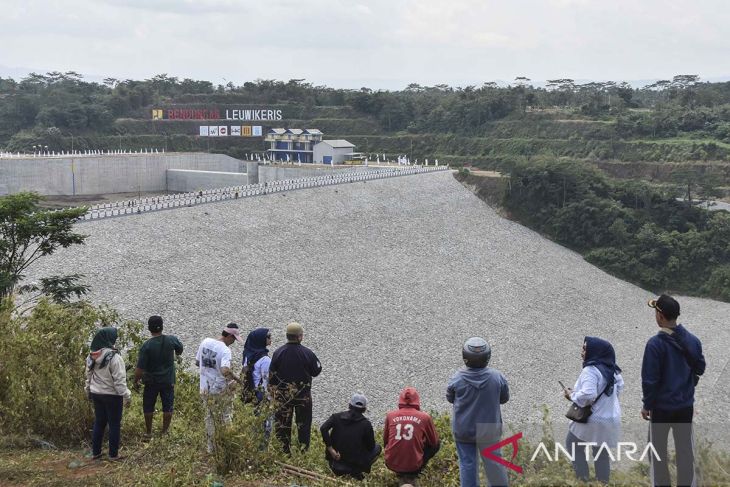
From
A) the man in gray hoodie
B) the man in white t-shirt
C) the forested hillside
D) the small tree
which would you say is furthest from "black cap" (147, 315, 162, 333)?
the forested hillside

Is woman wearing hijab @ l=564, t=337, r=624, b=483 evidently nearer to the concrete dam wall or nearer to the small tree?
the small tree

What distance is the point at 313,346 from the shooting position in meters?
24.6

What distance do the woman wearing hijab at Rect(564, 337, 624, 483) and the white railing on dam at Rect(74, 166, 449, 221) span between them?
2139 centimetres

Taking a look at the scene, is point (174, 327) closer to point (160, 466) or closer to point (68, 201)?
point (160, 466)

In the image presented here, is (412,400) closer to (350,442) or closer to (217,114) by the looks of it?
(350,442)

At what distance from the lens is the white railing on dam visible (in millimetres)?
32781

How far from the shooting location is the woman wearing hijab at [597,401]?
659 cm

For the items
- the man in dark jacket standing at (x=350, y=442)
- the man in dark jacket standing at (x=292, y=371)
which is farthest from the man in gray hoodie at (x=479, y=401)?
the man in dark jacket standing at (x=292, y=371)

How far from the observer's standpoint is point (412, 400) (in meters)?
6.81

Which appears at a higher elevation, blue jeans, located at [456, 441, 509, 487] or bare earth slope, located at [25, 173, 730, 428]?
blue jeans, located at [456, 441, 509, 487]

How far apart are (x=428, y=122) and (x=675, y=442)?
71769mm

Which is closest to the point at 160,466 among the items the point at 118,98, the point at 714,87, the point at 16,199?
the point at 16,199

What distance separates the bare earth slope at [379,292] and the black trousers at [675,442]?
14.4 meters

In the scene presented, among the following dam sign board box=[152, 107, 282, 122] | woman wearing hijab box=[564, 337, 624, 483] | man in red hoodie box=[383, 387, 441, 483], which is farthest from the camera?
dam sign board box=[152, 107, 282, 122]
